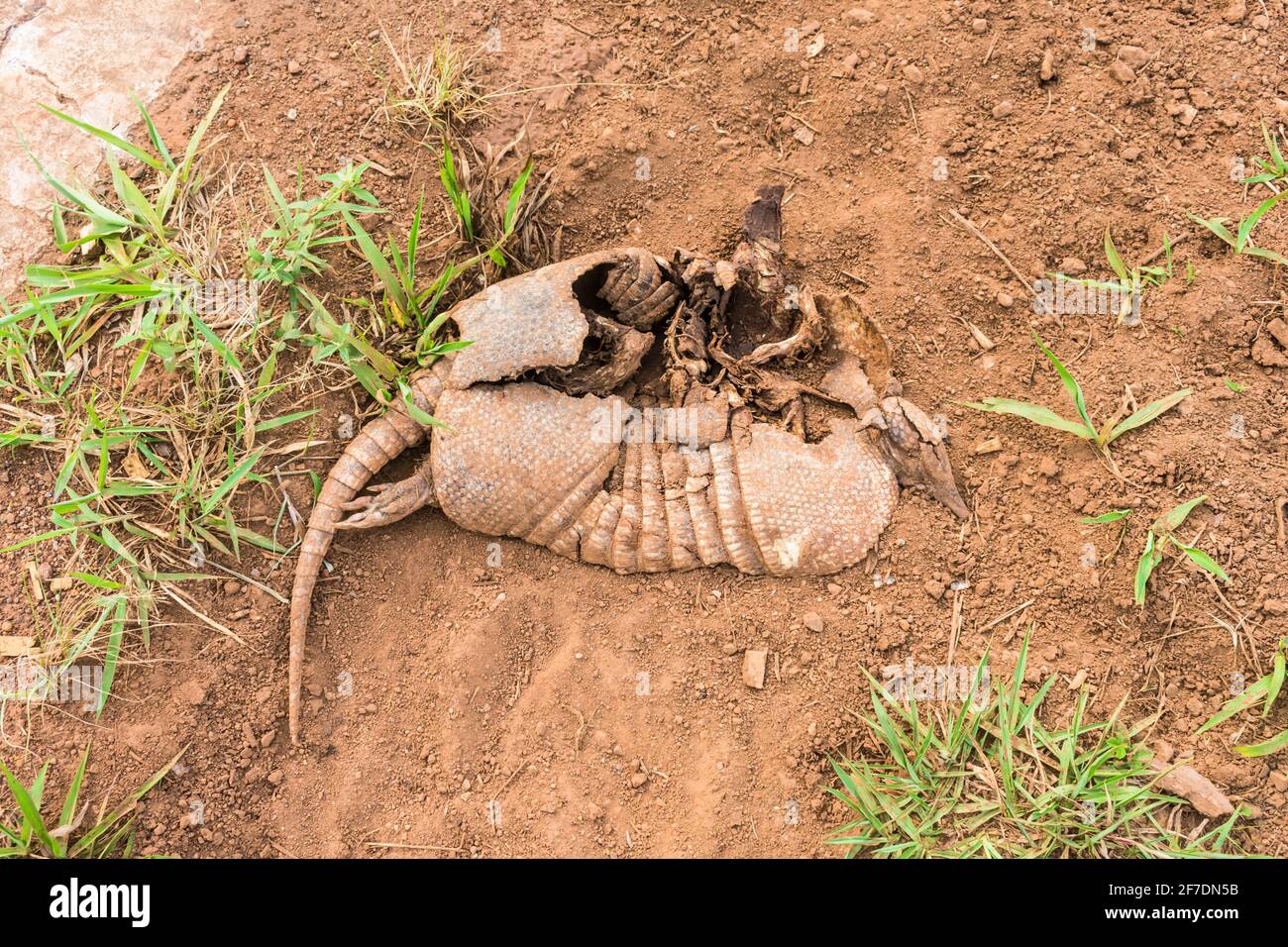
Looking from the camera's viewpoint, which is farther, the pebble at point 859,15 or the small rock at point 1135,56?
the pebble at point 859,15

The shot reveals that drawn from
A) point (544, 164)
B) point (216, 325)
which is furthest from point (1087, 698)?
point (216, 325)

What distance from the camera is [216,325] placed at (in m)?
4.09

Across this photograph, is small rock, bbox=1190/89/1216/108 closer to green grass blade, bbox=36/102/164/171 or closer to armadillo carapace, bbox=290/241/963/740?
armadillo carapace, bbox=290/241/963/740

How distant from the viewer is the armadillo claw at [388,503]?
3928mm

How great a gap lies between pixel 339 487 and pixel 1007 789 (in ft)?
Answer: 10.9

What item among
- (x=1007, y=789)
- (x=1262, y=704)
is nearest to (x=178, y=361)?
(x=1007, y=789)

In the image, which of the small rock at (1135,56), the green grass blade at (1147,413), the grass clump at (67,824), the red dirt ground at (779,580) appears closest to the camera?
the grass clump at (67,824)

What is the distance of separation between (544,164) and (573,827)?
132 inches

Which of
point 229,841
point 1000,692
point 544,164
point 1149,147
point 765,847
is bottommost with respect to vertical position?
point 229,841

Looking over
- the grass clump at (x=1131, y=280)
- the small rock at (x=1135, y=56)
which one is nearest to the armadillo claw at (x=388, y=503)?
the grass clump at (x=1131, y=280)

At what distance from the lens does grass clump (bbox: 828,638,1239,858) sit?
3.55 meters

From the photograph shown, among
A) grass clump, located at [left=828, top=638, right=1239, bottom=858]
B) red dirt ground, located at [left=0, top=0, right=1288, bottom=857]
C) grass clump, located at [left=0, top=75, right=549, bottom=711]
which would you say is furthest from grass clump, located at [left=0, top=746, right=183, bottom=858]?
grass clump, located at [left=828, top=638, right=1239, bottom=858]

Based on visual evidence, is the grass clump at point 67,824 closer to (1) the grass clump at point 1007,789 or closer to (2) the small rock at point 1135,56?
(1) the grass clump at point 1007,789

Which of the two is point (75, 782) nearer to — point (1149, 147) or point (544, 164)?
point (544, 164)
